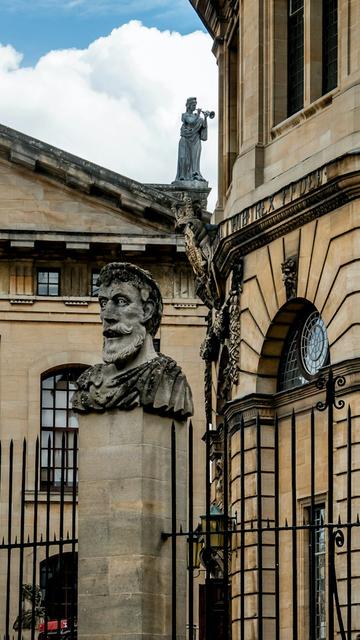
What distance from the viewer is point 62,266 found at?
161ft

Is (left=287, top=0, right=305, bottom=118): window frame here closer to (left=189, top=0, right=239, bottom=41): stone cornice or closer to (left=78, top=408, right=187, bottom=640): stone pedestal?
(left=189, top=0, right=239, bottom=41): stone cornice

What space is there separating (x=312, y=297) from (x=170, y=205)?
56.3 ft

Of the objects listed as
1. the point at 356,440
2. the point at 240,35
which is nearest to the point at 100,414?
the point at 356,440

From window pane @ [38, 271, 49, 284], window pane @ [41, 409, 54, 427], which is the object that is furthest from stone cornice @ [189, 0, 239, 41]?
window pane @ [41, 409, 54, 427]

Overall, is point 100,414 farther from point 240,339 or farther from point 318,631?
point 240,339

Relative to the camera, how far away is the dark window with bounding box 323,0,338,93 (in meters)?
33.2

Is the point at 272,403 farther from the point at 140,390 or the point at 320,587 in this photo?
the point at 140,390

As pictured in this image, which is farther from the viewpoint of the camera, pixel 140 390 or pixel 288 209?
pixel 288 209

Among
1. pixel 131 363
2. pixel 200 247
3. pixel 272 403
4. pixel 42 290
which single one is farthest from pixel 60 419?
pixel 131 363

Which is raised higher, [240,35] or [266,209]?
[240,35]

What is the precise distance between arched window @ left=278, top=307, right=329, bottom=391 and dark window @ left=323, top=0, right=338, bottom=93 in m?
3.71

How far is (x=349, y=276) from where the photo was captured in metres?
30.8

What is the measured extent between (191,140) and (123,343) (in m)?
33.3

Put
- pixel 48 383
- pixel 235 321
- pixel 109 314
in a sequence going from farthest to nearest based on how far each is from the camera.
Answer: pixel 48 383
pixel 235 321
pixel 109 314
